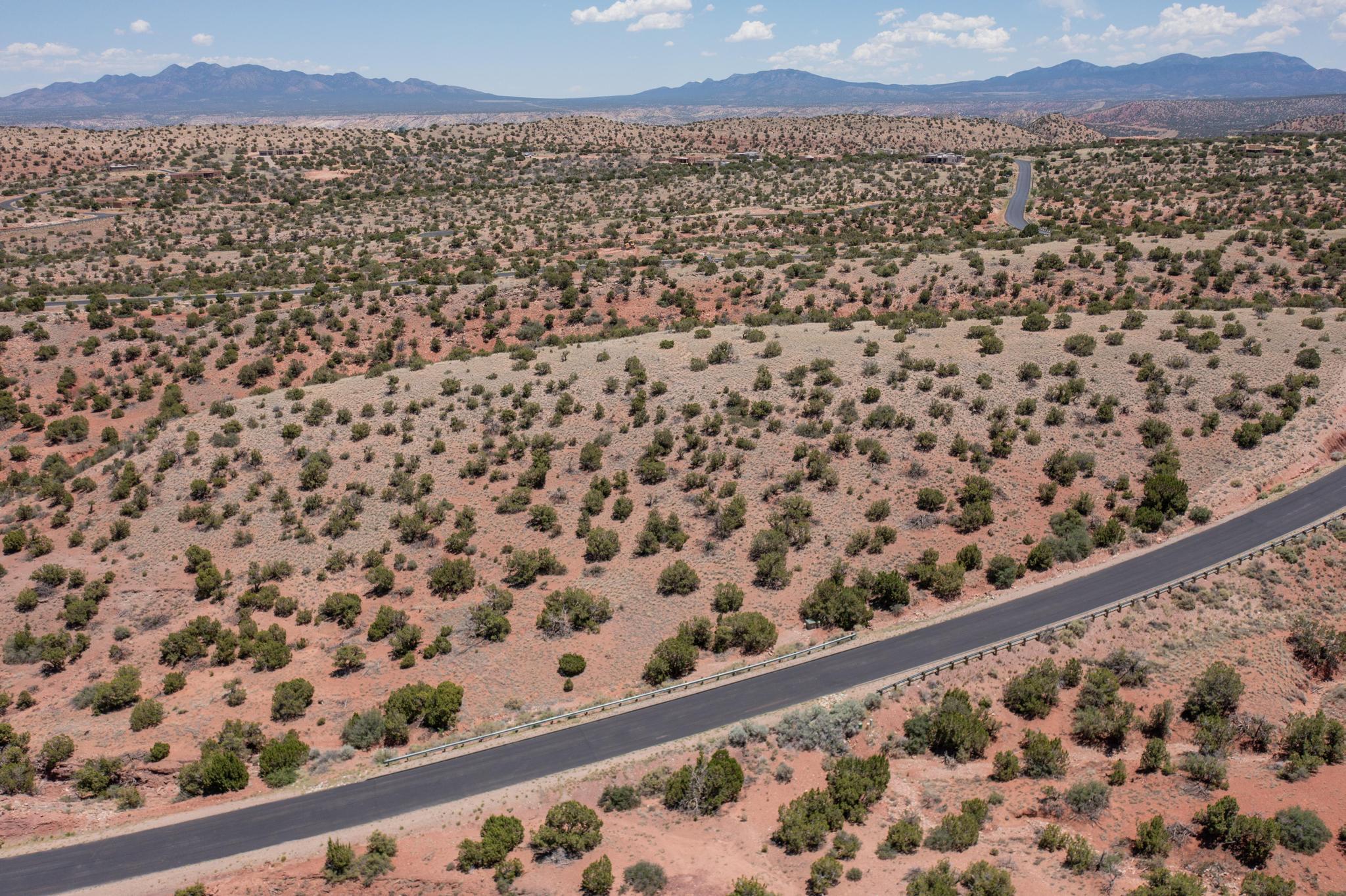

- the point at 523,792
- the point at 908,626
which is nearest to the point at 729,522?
the point at 908,626

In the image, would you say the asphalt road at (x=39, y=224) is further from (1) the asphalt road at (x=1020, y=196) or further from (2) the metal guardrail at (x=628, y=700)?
(1) the asphalt road at (x=1020, y=196)

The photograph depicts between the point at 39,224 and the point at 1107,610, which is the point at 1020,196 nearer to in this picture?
the point at 1107,610

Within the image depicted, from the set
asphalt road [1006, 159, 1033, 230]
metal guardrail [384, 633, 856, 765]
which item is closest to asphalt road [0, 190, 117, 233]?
metal guardrail [384, 633, 856, 765]

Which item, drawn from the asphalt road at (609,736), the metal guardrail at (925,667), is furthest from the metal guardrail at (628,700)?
the asphalt road at (609,736)

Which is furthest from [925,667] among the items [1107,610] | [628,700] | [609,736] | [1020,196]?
[1020,196]

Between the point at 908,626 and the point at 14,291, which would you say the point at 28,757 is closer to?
the point at 908,626

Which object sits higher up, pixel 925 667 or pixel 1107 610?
pixel 1107 610
